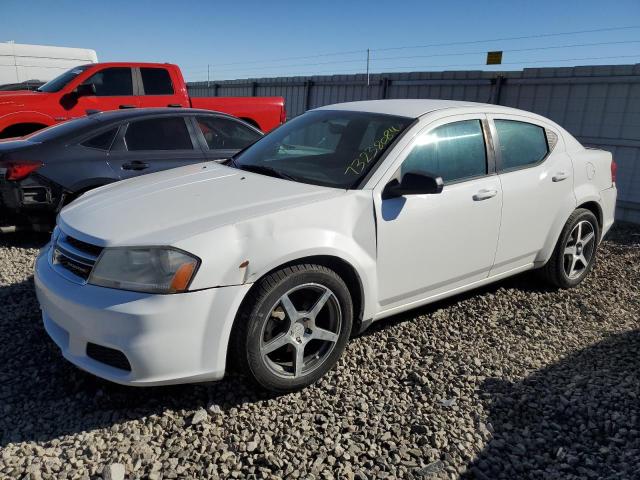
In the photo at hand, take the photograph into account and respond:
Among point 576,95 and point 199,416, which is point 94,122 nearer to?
point 199,416

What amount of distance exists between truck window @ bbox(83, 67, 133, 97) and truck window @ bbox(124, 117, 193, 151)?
330cm

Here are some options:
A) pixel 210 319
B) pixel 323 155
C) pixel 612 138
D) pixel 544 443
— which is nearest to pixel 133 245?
pixel 210 319

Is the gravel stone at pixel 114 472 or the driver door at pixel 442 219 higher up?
the driver door at pixel 442 219

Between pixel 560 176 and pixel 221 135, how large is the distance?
148 inches

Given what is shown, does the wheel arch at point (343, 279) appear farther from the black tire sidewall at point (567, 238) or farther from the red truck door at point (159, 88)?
the red truck door at point (159, 88)

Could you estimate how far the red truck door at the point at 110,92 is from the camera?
8102 millimetres

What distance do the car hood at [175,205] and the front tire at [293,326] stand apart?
1.33 feet

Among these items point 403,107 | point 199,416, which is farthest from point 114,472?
point 403,107

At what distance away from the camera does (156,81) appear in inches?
349

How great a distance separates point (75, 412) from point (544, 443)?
2446 mm

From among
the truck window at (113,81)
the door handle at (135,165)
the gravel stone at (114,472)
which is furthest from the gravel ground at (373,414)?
the truck window at (113,81)

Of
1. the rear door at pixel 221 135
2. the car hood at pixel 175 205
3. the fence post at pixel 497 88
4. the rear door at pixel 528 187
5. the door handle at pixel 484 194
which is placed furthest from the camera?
the fence post at pixel 497 88

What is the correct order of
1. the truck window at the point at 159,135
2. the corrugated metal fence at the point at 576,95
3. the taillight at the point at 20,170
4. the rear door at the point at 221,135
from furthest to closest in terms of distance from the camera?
the corrugated metal fence at the point at 576,95 < the rear door at the point at 221,135 < the truck window at the point at 159,135 < the taillight at the point at 20,170

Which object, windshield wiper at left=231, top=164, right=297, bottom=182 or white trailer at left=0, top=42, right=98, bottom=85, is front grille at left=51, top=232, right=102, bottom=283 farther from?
white trailer at left=0, top=42, right=98, bottom=85
